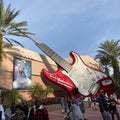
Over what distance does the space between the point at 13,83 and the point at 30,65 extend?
12.9ft

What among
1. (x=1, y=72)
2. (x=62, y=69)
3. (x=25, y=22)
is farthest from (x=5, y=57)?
(x=62, y=69)

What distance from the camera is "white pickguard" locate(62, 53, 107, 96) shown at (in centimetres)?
3334

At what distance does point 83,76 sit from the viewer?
113 ft

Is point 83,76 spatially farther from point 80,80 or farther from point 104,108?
point 104,108

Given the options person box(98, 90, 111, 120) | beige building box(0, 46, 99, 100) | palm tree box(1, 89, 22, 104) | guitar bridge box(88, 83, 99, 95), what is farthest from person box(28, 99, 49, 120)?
guitar bridge box(88, 83, 99, 95)

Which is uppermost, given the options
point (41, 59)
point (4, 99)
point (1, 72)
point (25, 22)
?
point (25, 22)

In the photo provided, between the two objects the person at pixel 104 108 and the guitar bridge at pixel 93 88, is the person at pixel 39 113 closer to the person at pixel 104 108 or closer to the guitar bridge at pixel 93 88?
the person at pixel 104 108

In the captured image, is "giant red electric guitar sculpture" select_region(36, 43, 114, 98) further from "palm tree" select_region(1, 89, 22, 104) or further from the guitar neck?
"palm tree" select_region(1, 89, 22, 104)

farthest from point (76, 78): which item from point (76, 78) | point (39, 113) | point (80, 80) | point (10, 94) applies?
point (39, 113)

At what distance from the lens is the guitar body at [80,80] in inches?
1252

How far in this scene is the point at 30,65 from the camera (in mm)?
31141

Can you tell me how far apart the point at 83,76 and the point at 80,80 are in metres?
0.80

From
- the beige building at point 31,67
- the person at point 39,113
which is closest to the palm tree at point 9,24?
the beige building at point 31,67

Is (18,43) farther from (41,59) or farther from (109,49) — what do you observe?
(109,49)
